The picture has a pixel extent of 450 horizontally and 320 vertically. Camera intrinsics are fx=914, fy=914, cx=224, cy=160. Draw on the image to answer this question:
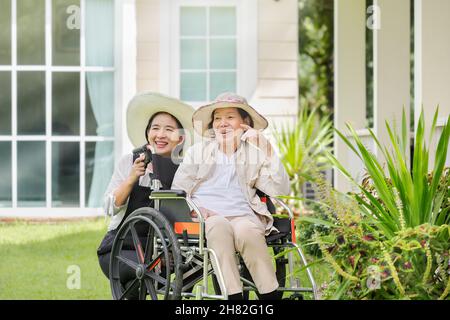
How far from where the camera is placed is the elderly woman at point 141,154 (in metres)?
4.25

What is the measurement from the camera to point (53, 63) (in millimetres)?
8711

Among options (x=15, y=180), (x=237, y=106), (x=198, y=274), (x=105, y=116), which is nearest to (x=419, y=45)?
(x=237, y=106)

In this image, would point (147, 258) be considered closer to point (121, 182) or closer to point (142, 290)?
point (142, 290)

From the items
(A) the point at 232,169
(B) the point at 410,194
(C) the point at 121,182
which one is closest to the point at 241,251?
(A) the point at 232,169

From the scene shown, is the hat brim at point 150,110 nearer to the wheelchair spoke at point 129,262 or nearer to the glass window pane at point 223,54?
the wheelchair spoke at point 129,262

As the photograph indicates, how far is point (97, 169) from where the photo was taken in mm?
8758

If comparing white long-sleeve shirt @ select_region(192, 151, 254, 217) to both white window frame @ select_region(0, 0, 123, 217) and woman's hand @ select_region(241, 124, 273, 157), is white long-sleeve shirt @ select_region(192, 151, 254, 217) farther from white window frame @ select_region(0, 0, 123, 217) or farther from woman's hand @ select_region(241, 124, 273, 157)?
white window frame @ select_region(0, 0, 123, 217)

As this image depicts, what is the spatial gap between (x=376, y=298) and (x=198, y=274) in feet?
2.83

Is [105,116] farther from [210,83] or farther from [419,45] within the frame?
[419,45]

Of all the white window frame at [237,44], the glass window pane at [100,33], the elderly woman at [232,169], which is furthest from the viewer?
the white window frame at [237,44]

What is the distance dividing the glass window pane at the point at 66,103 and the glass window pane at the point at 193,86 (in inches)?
40.2

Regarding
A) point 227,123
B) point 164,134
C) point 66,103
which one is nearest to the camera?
point 227,123

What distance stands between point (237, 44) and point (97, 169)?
1828 mm

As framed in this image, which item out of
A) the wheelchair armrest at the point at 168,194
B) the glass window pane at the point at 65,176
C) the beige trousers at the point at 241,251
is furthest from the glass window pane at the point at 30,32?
the beige trousers at the point at 241,251
